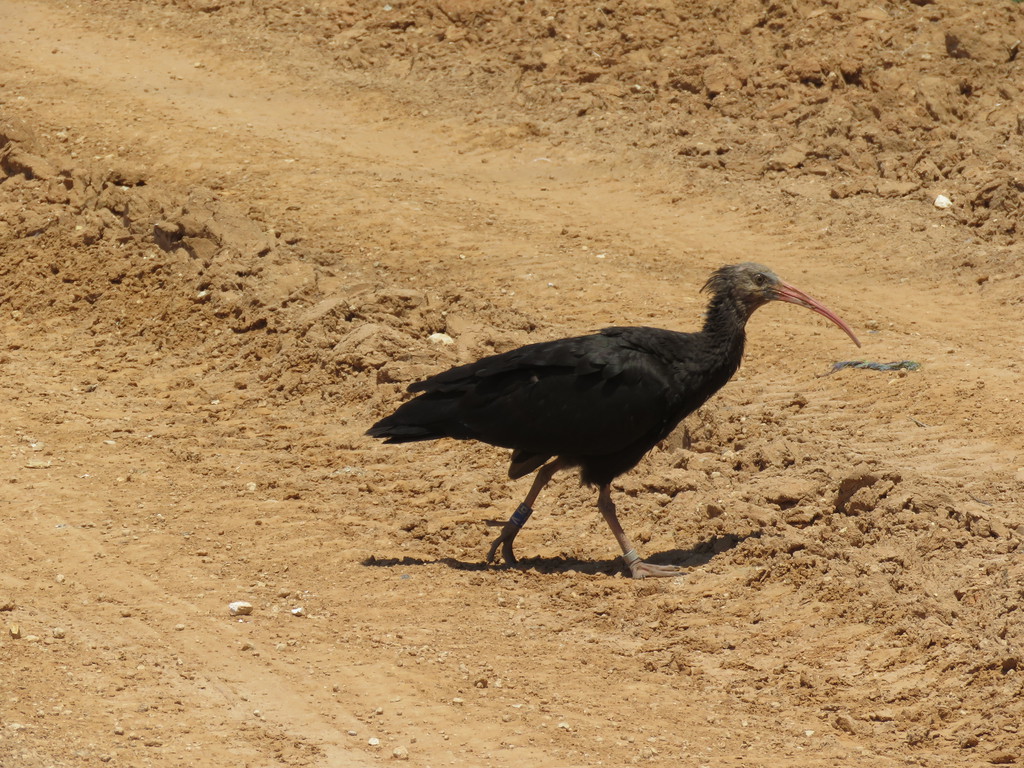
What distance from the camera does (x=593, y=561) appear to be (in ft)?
26.4

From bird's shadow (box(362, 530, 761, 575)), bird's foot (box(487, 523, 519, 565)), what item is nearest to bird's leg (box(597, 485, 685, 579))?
bird's shadow (box(362, 530, 761, 575))

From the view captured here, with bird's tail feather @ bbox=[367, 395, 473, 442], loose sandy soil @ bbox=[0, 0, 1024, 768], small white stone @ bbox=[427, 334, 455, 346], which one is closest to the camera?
loose sandy soil @ bbox=[0, 0, 1024, 768]

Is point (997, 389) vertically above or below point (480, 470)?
above

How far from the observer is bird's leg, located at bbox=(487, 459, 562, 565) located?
25.7 ft

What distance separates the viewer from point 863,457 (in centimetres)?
842

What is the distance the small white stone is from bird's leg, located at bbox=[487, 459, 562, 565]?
2.90 meters

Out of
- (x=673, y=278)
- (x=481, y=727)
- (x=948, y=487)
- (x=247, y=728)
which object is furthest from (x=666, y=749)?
(x=673, y=278)

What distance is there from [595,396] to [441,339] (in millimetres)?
3420

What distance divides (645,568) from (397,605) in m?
1.43

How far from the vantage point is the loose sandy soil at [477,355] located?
6.26 m

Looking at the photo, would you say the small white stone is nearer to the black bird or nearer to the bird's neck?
the black bird

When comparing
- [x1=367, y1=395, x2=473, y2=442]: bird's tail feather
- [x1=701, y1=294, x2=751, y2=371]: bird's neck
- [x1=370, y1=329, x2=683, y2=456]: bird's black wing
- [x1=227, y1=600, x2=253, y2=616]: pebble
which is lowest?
[x1=227, y1=600, x2=253, y2=616]: pebble

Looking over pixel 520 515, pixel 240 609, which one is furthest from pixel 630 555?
pixel 240 609

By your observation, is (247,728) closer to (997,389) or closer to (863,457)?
(863,457)
